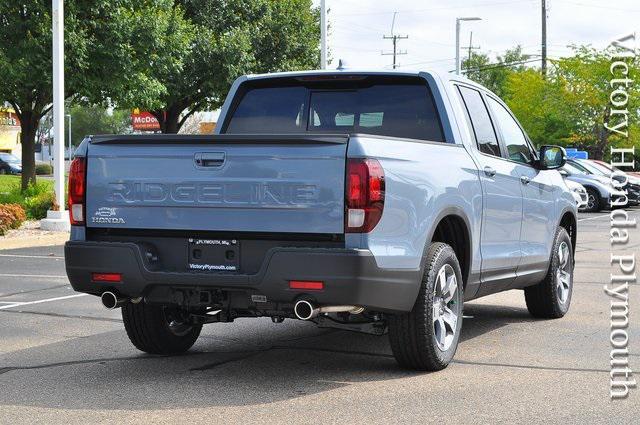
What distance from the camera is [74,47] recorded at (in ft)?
80.2

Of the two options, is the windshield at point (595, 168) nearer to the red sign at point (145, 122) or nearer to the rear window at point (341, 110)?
the rear window at point (341, 110)

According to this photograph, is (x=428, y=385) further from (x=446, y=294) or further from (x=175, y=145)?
(x=175, y=145)

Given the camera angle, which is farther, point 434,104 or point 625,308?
point 625,308

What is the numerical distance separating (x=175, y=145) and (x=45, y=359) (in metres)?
1.96

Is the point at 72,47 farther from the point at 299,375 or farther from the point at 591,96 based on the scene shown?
the point at 591,96

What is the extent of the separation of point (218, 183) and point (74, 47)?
19179 millimetres

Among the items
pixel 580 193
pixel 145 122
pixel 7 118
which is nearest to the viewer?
pixel 580 193

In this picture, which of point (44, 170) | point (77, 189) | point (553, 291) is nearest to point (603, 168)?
point (553, 291)

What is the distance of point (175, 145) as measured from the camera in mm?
6441

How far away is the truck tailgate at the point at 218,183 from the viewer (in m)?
6.08

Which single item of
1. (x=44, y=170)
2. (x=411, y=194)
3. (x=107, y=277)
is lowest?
(x=44, y=170)

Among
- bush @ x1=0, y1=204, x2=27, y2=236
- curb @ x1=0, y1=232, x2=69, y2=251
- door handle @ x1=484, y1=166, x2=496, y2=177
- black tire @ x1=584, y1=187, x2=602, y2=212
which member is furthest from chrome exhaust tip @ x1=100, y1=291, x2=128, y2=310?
black tire @ x1=584, y1=187, x2=602, y2=212

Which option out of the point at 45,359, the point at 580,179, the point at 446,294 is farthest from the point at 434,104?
the point at 580,179

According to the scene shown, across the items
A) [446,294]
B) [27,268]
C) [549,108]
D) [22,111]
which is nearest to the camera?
[446,294]
